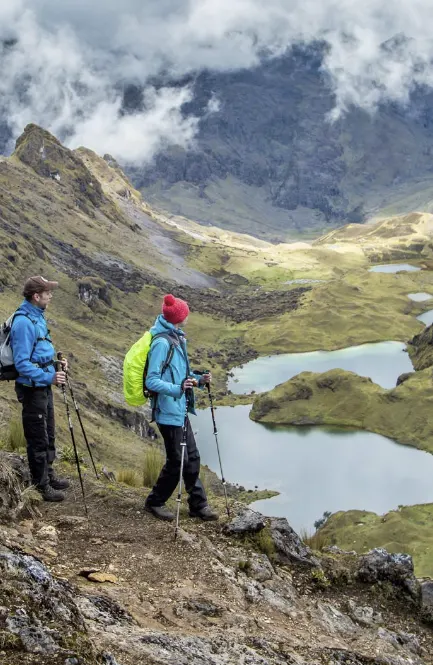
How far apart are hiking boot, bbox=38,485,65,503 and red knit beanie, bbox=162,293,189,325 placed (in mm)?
3813

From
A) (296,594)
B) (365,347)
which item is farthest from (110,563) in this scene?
(365,347)

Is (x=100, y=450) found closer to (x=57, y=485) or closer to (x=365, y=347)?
(x=57, y=485)

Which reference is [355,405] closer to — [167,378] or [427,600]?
[427,600]

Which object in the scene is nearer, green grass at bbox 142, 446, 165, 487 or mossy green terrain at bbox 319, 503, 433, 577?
green grass at bbox 142, 446, 165, 487

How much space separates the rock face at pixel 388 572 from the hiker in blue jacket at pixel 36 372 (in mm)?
5438

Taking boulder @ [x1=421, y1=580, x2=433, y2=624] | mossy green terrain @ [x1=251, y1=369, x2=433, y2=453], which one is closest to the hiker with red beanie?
boulder @ [x1=421, y1=580, x2=433, y2=624]

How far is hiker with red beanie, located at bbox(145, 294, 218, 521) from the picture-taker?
10633 mm

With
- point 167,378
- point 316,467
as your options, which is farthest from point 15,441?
point 316,467

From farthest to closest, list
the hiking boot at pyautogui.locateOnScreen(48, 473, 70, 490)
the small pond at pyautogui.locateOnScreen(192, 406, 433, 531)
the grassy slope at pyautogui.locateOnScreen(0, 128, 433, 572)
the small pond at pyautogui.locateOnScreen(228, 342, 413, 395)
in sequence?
the small pond at pyautogui.locateOnScreen(228, 342, 413, 395) < the grassy slope at pyautogui.locateOnScreen(0, 128, 433, 572) < the small pond at pyautogui.locateOnScreen(192, 406, 433, 531) < the hiking boot at pyautogui.locateOnScreen(48, 473, 70, 490)

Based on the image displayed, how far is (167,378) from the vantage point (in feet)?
35.6

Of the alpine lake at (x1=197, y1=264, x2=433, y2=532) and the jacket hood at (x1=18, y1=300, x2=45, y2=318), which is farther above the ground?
the jacket hood at (x1=18, y1=300, x2=45, y2=318)

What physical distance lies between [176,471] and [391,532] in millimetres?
33745

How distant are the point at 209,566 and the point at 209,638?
7.69ft

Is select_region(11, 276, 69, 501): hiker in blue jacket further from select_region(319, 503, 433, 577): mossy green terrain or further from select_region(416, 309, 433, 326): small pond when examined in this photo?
select_region(416, 309, 433, 326): small pond
